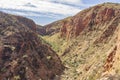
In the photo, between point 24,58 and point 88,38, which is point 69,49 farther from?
point 24,58

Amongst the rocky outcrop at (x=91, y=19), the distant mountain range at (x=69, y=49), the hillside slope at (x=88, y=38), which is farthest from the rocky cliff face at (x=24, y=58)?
the rocky outcrop at (x=91, y=19)

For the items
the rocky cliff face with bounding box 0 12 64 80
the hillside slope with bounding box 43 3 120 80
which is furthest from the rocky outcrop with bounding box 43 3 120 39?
the rocky cliff face with bounding box 0 12 64 80

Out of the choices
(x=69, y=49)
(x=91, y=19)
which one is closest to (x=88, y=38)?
(x=69, y=49)

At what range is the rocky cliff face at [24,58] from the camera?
9038cm

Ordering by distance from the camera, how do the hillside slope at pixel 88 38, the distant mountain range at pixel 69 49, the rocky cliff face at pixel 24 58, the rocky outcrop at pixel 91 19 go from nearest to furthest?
the rocky cliff face at pixel 24 58 → the distant mountain range at pixel 69 49 → the hillside slope at pixel 88 38 → the rocky outcrop at pixel 91 19

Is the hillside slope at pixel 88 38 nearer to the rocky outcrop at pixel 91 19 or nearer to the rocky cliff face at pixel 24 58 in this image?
the rocky outcrop at pixel 91 19

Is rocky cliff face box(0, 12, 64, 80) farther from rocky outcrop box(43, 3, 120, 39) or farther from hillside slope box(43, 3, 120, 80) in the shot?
rocky outcrop box(43, 3, 120, 39)

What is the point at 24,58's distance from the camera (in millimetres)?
97062

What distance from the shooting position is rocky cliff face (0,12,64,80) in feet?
297

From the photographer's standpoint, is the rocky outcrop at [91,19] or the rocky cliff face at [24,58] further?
the rocky outcrop at [91,19]

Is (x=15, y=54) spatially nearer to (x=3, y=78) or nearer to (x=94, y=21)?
(x=3, y=78)

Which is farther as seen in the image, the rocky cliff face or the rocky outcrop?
the rocky outcrop

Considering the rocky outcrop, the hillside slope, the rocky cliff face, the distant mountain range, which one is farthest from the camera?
the rocky outcrop

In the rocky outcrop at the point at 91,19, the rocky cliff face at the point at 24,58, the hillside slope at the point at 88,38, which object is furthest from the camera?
the rocky outcrop at the point at 91,19
